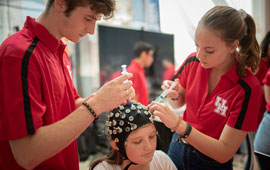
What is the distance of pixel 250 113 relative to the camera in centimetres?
126

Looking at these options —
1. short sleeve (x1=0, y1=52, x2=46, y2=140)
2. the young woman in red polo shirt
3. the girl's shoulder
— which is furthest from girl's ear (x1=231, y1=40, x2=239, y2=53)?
short sleeve (x1=0, y1=52, x2=46, y2=140)

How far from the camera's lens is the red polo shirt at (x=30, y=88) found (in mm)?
854

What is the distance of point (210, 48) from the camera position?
4.15ft

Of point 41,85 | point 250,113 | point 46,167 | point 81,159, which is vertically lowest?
point 81,159

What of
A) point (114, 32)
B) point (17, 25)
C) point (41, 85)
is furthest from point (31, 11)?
point (41, 85)

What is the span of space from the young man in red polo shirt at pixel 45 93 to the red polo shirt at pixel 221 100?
1.91 feet

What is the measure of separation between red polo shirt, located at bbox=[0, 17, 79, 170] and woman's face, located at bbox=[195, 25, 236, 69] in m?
0.81

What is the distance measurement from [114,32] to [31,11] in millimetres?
1339

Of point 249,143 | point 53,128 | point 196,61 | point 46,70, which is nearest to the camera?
point 53,128

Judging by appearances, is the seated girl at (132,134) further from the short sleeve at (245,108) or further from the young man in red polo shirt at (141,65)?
the young man in red polo shirt at (141,65)

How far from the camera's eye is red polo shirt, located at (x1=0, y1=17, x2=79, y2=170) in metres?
0.85

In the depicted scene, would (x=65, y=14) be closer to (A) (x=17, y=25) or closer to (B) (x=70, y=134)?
(B) (x=70, y=134)

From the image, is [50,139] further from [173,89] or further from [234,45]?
[234,45]

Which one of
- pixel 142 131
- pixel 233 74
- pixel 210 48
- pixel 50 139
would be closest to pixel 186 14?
pixel 210 48
